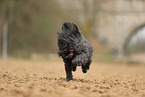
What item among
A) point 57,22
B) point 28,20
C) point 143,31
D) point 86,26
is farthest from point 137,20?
point 28,20

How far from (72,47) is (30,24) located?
2485 cm

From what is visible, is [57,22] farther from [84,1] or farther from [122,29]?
[122,29]

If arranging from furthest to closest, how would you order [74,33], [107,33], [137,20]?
[107,33] < [137,20] < [74,33]

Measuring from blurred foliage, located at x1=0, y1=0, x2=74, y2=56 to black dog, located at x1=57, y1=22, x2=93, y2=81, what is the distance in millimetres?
22706

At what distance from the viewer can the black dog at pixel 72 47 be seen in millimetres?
6613

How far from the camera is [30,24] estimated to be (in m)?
30.8

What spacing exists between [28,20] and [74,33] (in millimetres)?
24858

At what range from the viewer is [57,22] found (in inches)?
1248

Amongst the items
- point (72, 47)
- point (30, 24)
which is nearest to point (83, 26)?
point (30, 24)

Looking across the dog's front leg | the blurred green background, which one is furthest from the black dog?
the blurred green background

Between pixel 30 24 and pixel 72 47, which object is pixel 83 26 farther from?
pixel 72 47

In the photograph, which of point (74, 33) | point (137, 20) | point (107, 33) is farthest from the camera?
point (107, 33)

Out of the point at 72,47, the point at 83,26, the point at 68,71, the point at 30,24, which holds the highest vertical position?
the point at 30,24

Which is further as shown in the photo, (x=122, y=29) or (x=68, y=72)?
(x=122, y=29)
